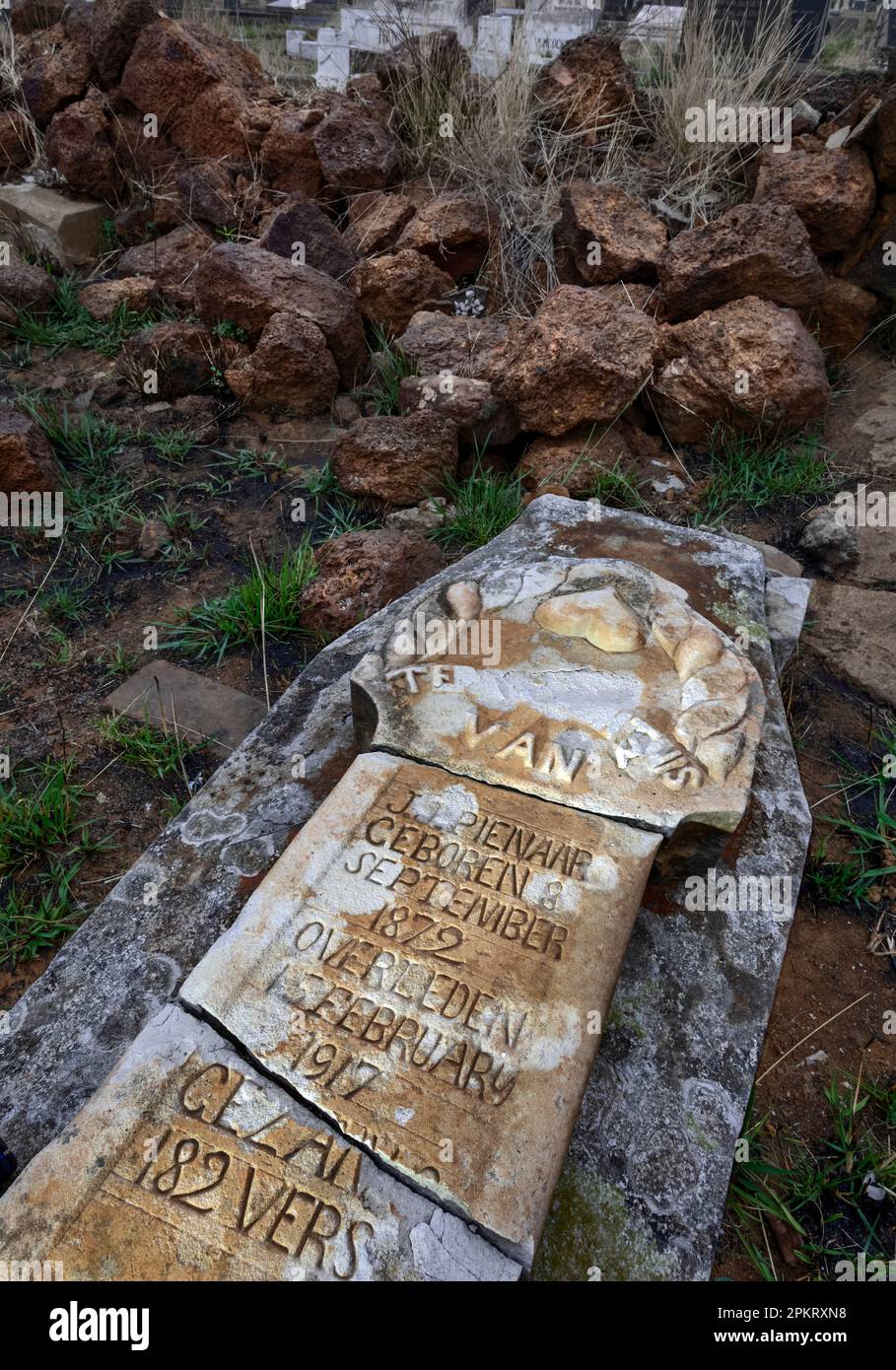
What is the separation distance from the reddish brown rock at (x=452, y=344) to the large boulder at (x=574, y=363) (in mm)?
327

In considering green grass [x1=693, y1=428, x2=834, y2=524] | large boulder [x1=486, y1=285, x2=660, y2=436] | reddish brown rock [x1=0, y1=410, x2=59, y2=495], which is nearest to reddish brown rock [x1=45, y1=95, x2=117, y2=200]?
reddish brown rock [x1=0, y1=410, x2=59, y2=495]

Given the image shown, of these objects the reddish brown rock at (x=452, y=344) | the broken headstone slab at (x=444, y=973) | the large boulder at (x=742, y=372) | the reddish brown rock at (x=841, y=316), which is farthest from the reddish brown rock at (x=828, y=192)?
the broken headstone slab at (x=444, y=973)

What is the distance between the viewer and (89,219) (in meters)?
5.38

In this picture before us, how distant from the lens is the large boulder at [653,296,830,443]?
371cm

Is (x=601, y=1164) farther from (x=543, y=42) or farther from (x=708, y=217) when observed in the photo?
(x=543, y=42)

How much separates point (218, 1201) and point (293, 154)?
5.51 meters

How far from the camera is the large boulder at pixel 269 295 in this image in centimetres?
424

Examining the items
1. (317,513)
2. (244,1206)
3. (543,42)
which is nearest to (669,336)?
(317,513)

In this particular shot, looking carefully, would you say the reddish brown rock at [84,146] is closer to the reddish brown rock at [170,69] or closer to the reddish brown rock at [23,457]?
the reddish brown rock at [170,69]

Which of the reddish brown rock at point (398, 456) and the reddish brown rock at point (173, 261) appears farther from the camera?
the reddish brown rock at point (173, 261)

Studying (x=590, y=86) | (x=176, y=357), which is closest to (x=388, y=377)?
(x=176, y=357)

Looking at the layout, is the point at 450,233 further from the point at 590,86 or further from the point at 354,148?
the point at 590,86

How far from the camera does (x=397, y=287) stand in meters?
4.57

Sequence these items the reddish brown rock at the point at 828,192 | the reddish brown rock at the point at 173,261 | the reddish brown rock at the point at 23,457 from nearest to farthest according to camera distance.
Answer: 1. the reddish brown rock at the point at 23,457
2. the reddish brown rock at the point at 828,192
3. the reddish brown rock at the point at 173,261
